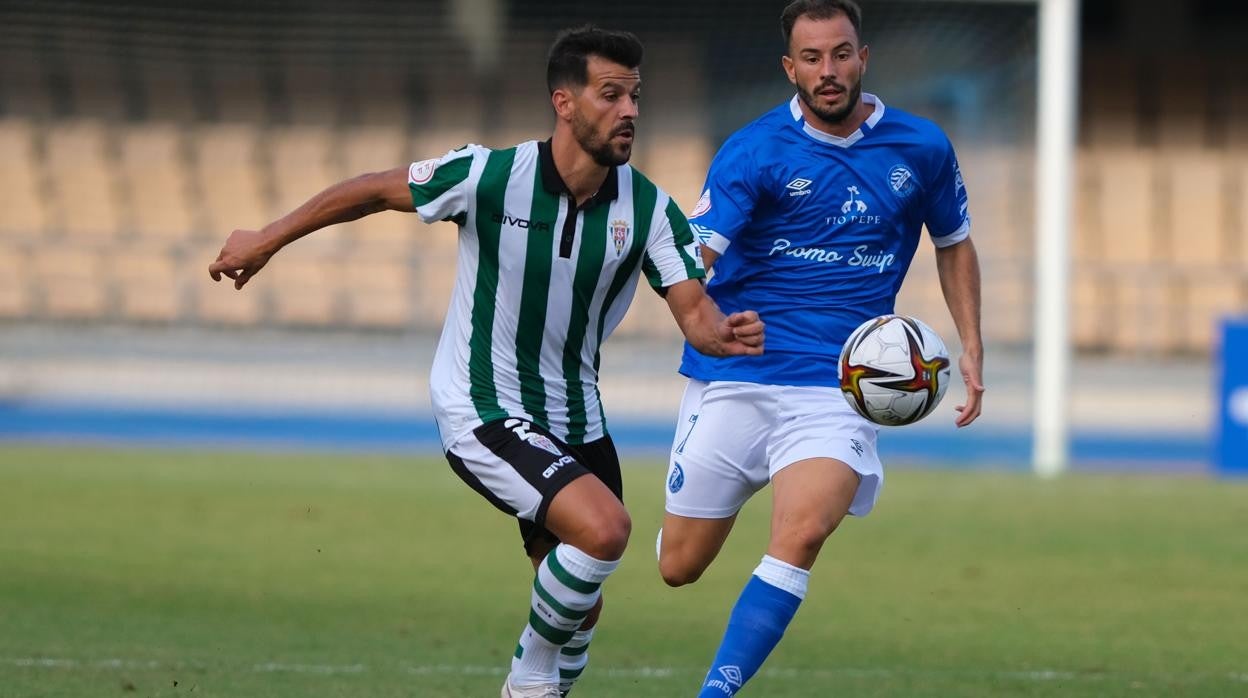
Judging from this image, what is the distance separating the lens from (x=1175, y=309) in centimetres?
2127

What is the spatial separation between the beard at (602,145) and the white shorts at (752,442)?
103 cm

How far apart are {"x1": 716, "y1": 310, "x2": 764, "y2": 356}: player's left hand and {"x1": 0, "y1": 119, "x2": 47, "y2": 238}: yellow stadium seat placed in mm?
14709

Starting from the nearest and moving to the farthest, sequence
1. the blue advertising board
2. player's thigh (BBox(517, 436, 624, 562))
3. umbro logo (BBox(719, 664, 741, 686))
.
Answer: umbro logo (BBox(719, 664, 741, 686)), player's thigh (BBox(517, 436, 624, 562)), the blue advertising board

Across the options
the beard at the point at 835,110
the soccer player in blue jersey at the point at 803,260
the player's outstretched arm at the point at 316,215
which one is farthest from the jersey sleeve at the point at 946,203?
the player's outstretched arm at the point at 316,215

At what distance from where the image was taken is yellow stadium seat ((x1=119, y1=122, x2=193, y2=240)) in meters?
19.1

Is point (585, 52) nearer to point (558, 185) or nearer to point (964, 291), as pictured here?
point (558, 185)

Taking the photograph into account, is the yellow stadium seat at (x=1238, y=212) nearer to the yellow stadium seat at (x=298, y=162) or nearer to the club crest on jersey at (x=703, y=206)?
the yellow stadium seat at (x=298, y=162)

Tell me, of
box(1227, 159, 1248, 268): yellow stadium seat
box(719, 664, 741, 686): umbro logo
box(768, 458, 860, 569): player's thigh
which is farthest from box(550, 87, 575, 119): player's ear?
box(1227, 159, 1248, 268): yellow stadium seat

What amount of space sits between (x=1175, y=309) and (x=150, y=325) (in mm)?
12128

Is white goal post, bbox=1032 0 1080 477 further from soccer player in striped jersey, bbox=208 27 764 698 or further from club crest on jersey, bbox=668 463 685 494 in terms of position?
soccer player in striped jersey, bbox=208 27 764 698

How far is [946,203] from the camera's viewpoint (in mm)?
6145

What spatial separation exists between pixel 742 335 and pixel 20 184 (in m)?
15.5

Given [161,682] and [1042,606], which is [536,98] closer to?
[1042,606]

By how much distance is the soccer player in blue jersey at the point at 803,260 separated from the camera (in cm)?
585
